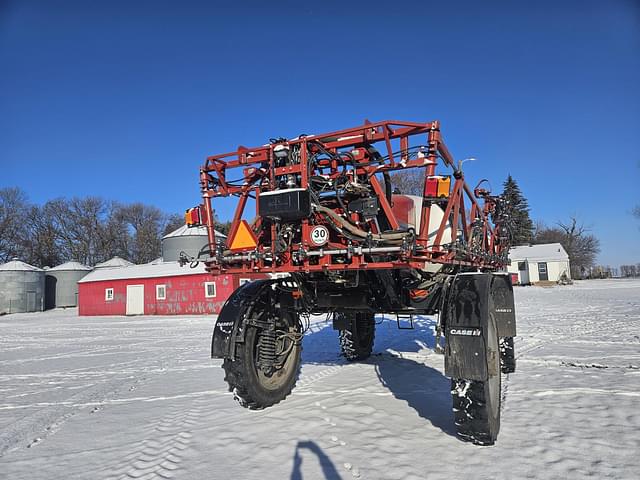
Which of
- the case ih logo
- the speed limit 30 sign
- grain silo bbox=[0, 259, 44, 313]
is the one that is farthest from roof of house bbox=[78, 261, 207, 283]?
the case ih logo

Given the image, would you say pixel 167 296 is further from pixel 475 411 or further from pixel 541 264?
pixel 541 264

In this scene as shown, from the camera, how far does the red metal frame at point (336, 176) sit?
3648mm

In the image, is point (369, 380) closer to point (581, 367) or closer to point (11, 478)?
point (581, 367)

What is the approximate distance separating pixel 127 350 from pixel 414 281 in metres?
8.28

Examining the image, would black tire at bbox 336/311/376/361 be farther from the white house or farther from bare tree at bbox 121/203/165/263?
bare tree at bbox 121/203/165/263

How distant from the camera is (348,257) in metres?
3.69

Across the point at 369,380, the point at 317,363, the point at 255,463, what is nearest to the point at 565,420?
the point at 369,380

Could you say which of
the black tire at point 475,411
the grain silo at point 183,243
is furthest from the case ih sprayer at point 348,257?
the grain silo at point 183,243

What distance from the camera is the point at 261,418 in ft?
14.0

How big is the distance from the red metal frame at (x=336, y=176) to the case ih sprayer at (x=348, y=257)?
0.5 inches

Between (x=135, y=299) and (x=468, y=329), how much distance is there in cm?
2475

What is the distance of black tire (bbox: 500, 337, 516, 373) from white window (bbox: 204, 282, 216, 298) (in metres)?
18.1

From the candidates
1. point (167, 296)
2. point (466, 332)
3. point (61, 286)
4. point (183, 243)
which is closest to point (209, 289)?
point (167, 296)

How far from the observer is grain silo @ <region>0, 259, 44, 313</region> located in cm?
3238
